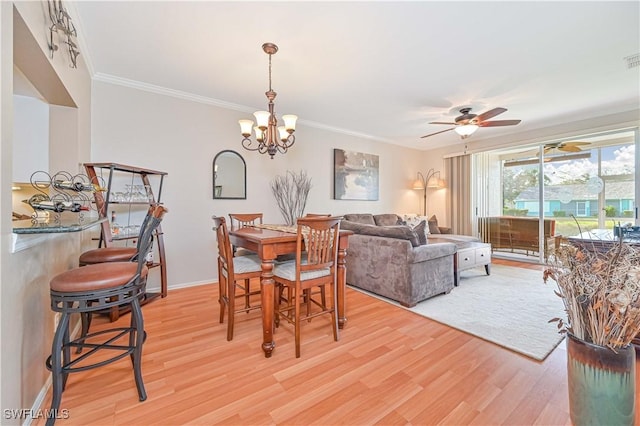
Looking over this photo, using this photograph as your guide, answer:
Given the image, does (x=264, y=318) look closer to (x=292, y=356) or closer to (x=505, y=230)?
(x=292, y=356)

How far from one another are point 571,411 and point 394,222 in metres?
4.11

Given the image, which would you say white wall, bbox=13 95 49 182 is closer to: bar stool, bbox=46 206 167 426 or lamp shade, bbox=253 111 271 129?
bar stool, bbox=46 206 167 426

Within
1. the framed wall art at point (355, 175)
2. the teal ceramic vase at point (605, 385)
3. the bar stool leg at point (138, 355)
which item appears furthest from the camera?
the framed wall art at point (355, 175)

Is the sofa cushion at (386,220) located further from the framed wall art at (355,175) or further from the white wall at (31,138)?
the white wall at (31,138)

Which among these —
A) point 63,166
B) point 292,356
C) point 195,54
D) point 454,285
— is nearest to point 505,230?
point 454,285

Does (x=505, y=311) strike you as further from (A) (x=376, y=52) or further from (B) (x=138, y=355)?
(B) (x=138, y=355)

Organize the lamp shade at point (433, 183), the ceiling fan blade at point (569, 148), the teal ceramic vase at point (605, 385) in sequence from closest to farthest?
the teal ceramic vase at point (605, 385) → the ceiling fan blade at point (569, 148) → the lamp shade at point (433, 183)

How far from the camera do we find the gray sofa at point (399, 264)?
278 cm

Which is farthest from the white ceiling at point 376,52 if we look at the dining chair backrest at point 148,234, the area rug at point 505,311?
the area rug at point 505,311

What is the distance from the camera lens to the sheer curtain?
5.75m

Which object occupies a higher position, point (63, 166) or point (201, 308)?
point (63, 166)

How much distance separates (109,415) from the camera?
1.34 m

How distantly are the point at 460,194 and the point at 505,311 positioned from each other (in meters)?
3.74

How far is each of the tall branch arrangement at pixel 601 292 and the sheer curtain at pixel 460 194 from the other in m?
4.92
